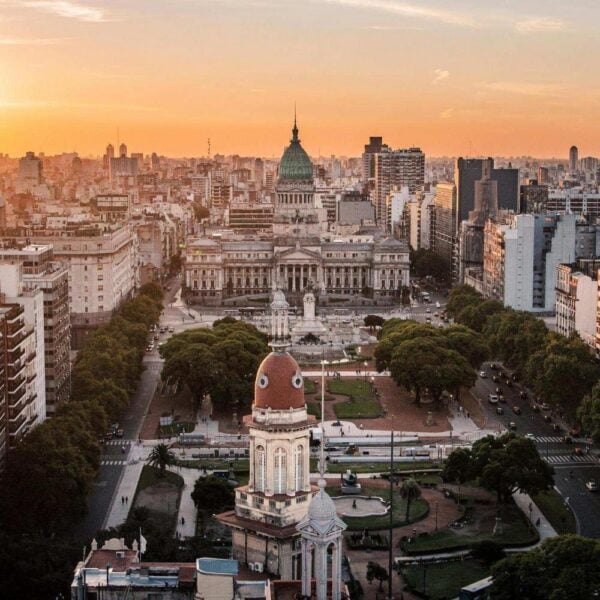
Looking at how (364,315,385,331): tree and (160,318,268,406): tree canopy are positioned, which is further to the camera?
(364,315,385,331): tree

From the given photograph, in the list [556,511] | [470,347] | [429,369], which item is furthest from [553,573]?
[470,347]

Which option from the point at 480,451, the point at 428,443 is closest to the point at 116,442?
→ the point at 428,443

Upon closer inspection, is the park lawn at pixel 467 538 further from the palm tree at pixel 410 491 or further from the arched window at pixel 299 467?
the arched window at pixel 299 467

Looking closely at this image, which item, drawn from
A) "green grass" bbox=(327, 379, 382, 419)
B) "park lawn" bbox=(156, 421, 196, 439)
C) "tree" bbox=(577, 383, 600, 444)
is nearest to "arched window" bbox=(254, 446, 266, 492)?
"tree" bbox=(577, 383, 600, 444)

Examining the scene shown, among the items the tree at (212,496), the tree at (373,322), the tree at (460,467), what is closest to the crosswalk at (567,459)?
the tree at (460,467)

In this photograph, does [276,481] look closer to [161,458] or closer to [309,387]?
[161,458]

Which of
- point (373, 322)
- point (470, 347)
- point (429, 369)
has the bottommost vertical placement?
point (373, 322)

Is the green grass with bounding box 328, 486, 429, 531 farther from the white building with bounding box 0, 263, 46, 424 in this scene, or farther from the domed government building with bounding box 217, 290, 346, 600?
the white building with bounding box 0, 263, 46, 424
